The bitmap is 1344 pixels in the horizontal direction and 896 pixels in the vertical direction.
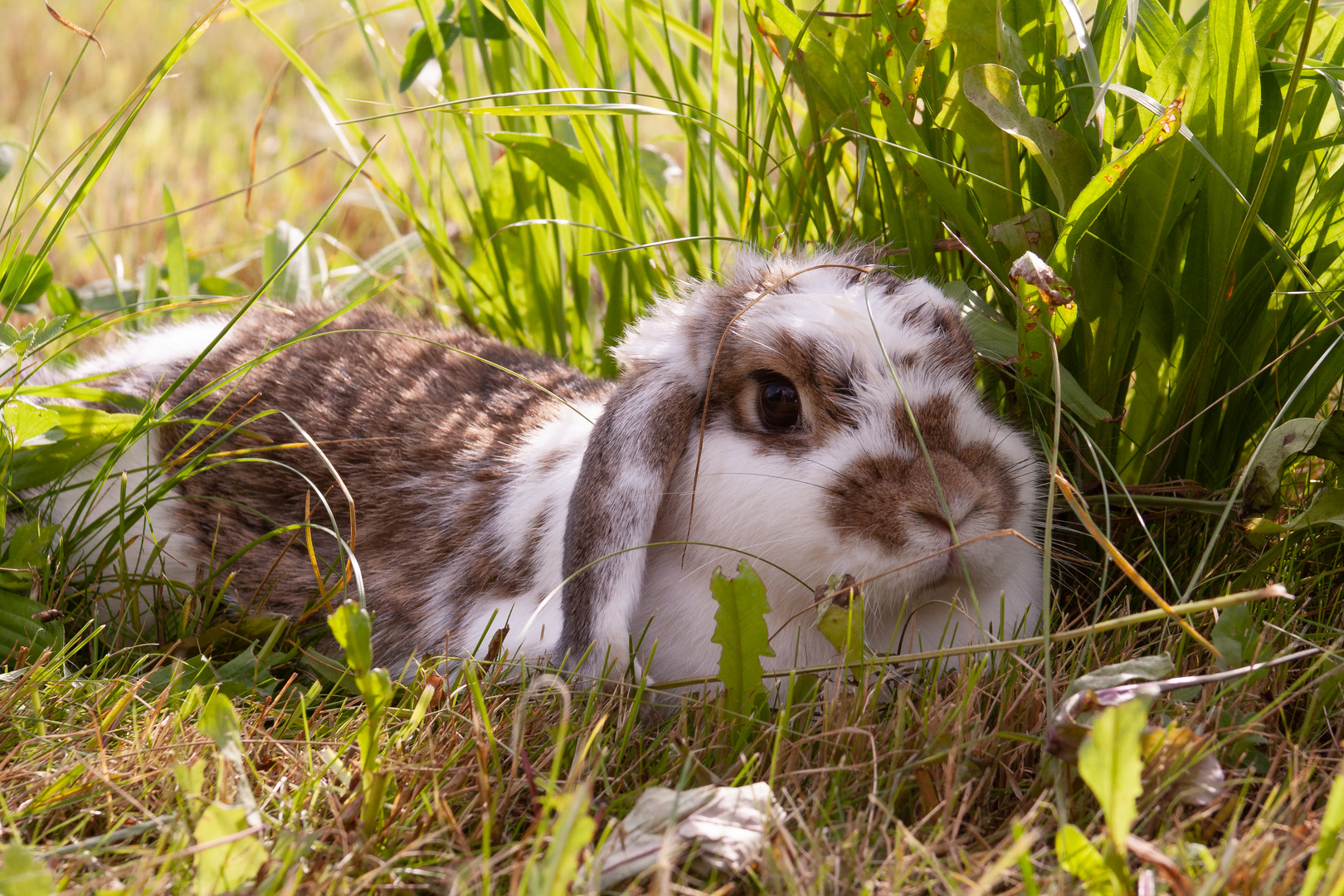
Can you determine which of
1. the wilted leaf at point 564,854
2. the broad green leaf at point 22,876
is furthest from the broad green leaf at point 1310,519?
the broad green leaf at point 22,876

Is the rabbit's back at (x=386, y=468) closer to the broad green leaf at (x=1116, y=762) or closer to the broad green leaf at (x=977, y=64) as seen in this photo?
the broad green leaf at (x=977, y=64)

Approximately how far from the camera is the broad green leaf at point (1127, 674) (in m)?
1.95

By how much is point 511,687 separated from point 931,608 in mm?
923

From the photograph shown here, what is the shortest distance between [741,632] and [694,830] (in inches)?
19.3

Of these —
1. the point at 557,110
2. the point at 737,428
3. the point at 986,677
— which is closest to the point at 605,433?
the point at 737,428

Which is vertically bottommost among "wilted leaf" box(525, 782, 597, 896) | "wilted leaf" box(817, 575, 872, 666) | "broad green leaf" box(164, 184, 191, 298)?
"wilted leaf" box(817, 575, 872, 666)

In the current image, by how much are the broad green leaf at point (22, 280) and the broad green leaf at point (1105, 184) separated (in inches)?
86.9

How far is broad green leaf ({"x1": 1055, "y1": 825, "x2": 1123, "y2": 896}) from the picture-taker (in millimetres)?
1568

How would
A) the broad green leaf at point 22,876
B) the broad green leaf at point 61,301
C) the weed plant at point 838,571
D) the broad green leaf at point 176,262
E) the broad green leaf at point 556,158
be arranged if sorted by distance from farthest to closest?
the broad green leaf at point 176,262 < the broad green leaf at point 61,301 < the broad green leaf at point 556,158 < the weed plant at point 838,571 < the broad green leaf at point 22,876

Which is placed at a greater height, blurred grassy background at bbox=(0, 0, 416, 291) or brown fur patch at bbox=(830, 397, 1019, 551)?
blurred grassy background at bbox=(0, 0, 416, 291)

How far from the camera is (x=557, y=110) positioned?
2631mm

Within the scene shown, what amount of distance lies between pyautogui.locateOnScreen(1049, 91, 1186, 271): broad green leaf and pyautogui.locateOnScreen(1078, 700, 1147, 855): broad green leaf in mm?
1152

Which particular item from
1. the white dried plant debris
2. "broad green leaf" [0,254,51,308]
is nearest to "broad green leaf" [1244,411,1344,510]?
the white dried plant debris

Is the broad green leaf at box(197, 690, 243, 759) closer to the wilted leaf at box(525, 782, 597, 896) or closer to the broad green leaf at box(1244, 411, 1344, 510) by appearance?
the wilted leaf at box(525, 782, 597, 896)
